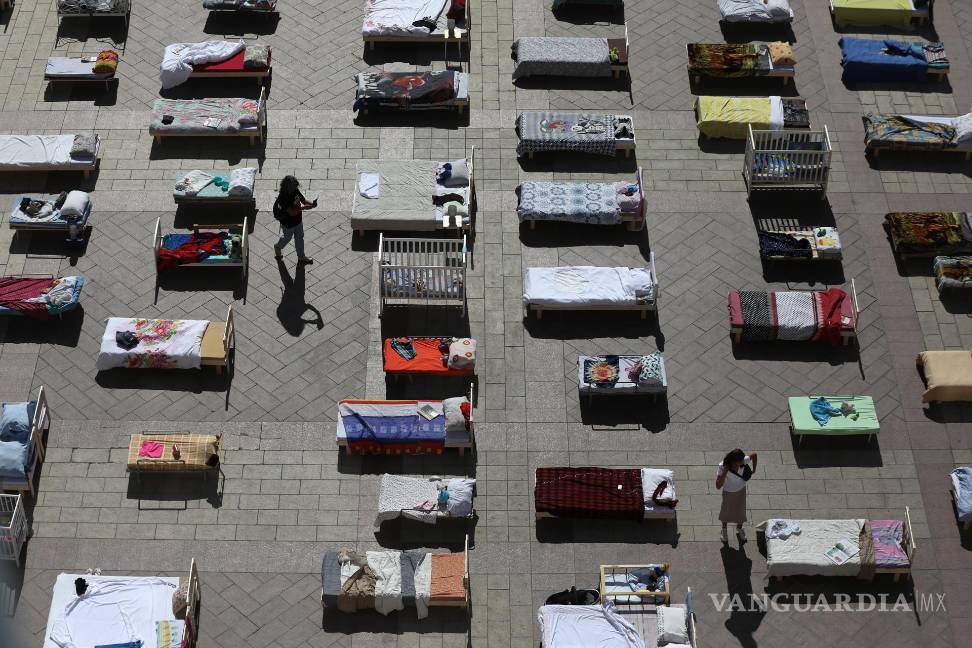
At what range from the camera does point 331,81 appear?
3422cm

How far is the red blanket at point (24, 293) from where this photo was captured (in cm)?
2853

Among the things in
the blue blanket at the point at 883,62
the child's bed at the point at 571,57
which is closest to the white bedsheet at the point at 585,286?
the child's bed at the point at 571,57

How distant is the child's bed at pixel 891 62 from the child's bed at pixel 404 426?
14.3 m

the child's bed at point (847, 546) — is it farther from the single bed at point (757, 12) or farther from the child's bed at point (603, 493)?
the single bed at point (757, 12)

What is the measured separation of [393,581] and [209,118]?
13.3 meters

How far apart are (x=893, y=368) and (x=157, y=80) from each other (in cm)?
1901

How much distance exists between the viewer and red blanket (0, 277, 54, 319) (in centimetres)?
2853

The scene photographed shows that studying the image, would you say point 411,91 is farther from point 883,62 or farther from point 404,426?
point 883,62

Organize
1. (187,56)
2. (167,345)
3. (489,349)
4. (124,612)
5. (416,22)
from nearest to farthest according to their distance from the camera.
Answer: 1. (124,612)
2. (167,345)
3. (489,349)
4. (187,56)
5. (416,22)

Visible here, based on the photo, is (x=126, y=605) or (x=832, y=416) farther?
(x=832, y=416)

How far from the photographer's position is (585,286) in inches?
1147

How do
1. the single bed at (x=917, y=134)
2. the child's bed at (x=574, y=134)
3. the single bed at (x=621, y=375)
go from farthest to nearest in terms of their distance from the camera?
1. the single bed at (x=917, y=134)
2. the child's bed at (x=574, y=134)
3. the single bed at (x=621, y=375)

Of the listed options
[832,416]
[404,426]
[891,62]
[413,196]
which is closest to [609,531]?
[404,426]

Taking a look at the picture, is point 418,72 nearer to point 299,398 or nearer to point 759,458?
point 299,398
